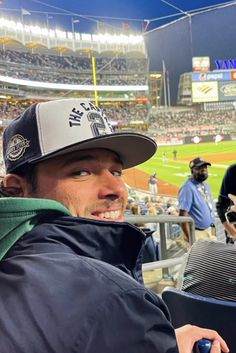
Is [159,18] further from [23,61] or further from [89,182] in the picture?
[89,182]

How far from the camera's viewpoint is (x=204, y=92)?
14789 mm

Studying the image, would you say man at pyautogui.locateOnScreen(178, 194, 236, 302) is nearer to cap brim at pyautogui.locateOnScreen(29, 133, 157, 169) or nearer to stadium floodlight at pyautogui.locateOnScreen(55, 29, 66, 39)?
cap brim at pyautogui.locateOnScreen(29, 133, 157, 169)

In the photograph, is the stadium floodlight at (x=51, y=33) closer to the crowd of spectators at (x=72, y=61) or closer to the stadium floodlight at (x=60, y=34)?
the stadium floodlight at (x=60, y=34)

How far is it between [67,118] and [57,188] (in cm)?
10

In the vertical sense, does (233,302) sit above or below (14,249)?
below

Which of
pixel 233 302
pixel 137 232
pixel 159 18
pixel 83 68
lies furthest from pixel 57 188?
pixel 83 68

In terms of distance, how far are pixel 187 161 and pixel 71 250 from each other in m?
12.3

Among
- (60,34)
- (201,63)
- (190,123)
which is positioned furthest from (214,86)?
(60,34)

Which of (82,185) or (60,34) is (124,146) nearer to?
(82,185)

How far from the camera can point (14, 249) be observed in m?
0.36

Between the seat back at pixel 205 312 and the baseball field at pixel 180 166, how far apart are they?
279 inches

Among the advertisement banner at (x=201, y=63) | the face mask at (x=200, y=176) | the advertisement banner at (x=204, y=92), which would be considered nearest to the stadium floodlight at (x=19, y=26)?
the face mask at (x=200, y=176)

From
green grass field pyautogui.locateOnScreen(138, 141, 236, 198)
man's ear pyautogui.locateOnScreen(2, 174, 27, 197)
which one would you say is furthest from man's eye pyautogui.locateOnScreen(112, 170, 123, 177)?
green grass field pyautogui.locateOnScreen(138, 141, 236, 198)

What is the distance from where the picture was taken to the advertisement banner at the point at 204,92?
1447 centimetres
